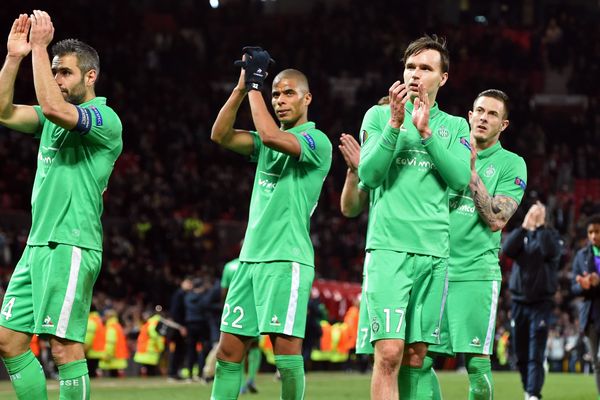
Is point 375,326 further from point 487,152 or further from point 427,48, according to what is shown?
point 487,152

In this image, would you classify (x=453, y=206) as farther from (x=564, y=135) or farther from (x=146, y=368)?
(x=564, y=135)

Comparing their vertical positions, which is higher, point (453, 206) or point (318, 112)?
point (318, 112)

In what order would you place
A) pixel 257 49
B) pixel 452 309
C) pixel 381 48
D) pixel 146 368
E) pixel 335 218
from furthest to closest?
1. pixel 381 48
2. pixel 335 218
3. pixel 146 368
4. pixel 452 309
5. pixel 257 49

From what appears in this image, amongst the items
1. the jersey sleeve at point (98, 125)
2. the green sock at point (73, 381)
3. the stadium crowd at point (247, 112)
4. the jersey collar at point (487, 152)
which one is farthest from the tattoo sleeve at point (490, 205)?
the stadium crowd at point (247, 112)

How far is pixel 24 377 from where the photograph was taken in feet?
23.6

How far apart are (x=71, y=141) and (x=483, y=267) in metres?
3.32

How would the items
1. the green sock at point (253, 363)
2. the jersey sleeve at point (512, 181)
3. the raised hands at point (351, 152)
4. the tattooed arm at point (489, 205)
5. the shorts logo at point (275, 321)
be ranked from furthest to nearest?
1. the green sock at point (253, 363)
2. the jersey sleeve at point (512, 181)
3. the tattooed arm at point (489, 205)
4. the raised hands at point (351, 152)
5. the shorts logo at point (275, 321)

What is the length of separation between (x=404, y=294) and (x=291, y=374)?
1161 mm

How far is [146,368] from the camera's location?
22234 millimetres

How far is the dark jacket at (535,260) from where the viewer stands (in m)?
12.6

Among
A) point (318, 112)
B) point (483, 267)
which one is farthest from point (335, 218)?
point (483, 267)

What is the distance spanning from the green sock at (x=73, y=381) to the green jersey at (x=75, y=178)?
77 centimetres

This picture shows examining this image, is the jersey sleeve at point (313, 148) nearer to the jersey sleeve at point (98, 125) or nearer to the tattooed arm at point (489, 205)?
the tattooed arm at point (489, 205)

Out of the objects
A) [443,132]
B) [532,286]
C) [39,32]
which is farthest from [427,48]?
[532,286]
